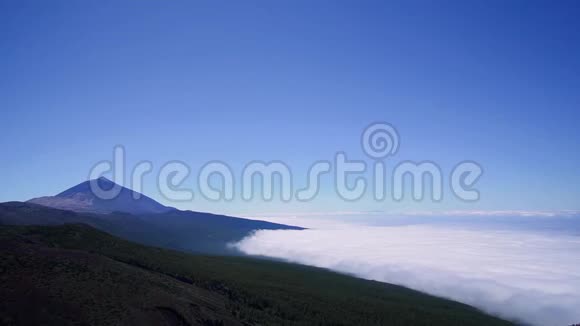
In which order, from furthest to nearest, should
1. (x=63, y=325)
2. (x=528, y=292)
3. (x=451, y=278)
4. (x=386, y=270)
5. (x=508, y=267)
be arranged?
1. (x=508, y=267)
2. (x=386, y=270)
3. (x=451, y=278)
4. (x=528, y=292)
5. (x=63, y=325)

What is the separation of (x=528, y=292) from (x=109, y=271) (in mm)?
150840

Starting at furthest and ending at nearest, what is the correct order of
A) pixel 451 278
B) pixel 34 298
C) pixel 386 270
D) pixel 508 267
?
pixel 508 267
pixel 386 270
pixel 451 278
pixel 34 298

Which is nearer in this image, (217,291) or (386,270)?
(217,291)

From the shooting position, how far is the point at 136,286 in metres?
33.1

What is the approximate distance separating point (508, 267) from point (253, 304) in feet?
610

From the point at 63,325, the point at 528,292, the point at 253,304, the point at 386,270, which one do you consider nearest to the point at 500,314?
the point at 528,292

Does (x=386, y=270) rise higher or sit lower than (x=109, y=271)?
lower

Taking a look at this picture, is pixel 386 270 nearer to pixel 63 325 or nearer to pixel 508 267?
pixel 508 267

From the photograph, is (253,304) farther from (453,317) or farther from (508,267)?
(508,267)

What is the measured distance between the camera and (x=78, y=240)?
6175 cm

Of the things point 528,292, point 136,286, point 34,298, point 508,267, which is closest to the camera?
point 34,298

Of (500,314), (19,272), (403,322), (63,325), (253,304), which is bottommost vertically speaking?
(500,314)

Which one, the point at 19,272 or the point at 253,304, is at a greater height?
the point at 19,272

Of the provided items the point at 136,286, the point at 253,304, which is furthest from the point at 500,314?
the point at 136,286
